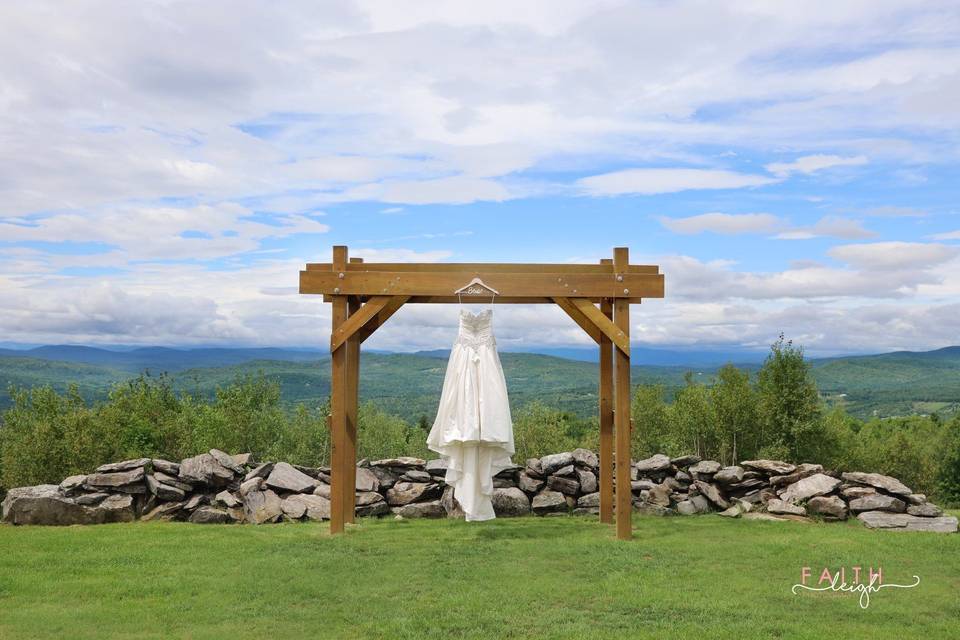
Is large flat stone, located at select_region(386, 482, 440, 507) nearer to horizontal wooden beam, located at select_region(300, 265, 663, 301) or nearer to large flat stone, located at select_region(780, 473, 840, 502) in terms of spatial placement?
horizontal wooden beam, located at select_region(300, 265, 663, 301)

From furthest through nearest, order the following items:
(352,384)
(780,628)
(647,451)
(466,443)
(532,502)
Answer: (647,451)
(532,502)
(352,384)
(466,443)
(780,628)

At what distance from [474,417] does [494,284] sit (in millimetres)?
1510

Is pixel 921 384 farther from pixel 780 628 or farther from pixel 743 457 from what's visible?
pixel 780 628

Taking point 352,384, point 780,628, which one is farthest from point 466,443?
point 780,628

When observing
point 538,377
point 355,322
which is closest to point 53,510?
point 355,322

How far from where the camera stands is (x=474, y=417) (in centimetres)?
818

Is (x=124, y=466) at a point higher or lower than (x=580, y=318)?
lower

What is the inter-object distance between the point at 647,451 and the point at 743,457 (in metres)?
6.73

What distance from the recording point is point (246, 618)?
18.7 ft

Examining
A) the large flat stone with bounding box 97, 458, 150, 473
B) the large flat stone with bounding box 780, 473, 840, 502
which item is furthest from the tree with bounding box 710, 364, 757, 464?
the large flat stone with bounding box 97, 458, 150, 473

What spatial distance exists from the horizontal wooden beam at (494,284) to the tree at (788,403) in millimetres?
7031

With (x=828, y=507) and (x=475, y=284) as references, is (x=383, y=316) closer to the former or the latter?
(x=475, y=284)

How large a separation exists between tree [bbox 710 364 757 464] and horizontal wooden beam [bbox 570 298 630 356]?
302 inches

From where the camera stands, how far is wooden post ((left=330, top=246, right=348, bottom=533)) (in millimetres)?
8617
